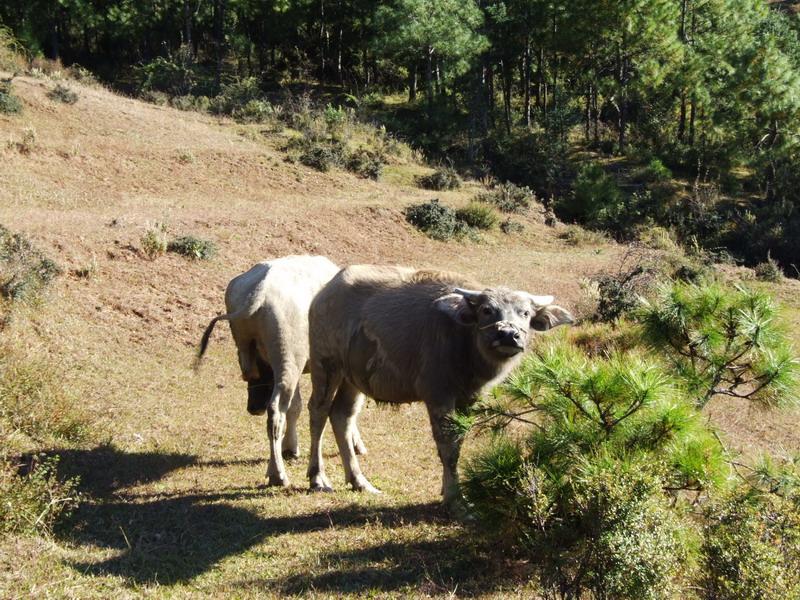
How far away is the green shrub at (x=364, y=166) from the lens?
26.3 m

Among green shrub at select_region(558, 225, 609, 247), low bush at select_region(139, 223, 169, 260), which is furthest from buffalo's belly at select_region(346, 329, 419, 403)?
green shrub at select_region(558, 225, 609, 247)

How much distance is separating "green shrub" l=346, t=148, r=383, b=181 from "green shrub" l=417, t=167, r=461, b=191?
5.65ft

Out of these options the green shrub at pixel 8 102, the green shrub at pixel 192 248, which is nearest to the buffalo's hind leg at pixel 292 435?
→ the green shrub at pixel 192 248

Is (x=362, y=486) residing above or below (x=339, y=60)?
below

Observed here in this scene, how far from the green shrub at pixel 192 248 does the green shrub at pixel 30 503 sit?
9705 millimetres

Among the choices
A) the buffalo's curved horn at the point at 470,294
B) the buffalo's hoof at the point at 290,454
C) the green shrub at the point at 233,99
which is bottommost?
the buffalo's hoof at the point at 290,454

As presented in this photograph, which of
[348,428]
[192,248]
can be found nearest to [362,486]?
[348,428]

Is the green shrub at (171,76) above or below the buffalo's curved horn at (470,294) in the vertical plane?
above

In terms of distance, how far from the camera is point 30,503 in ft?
19.1

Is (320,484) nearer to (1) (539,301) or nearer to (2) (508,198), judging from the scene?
(1) (539,301)

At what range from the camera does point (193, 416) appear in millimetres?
9711

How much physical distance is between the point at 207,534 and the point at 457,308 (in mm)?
2884

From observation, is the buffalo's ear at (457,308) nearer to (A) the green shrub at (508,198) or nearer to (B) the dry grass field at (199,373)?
(B) the dry grass field at (199,373)

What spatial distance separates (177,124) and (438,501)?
74.6ft
